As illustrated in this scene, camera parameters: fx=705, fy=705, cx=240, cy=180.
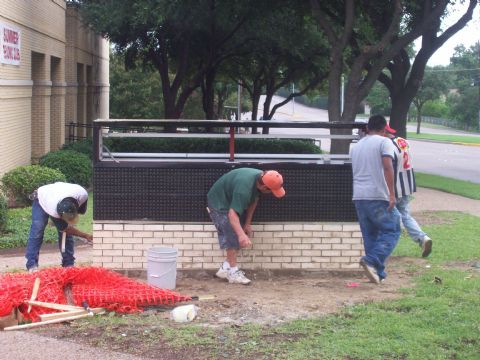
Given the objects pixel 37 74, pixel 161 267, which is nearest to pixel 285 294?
pixel 161 267

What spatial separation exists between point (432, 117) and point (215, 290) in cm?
8315

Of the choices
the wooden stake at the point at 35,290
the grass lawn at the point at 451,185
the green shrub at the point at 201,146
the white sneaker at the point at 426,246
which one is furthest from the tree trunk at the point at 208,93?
the wooden stake at the point at 35,290

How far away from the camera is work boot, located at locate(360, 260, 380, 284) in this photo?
714 centimetres

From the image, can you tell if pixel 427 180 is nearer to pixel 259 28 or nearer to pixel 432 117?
pixel 259 28

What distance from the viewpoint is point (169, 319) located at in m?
5.95

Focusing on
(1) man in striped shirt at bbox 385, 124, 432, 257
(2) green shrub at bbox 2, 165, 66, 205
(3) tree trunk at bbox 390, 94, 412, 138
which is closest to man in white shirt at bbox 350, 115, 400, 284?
(1) man in striped shirt at bbox 385, 124, 432, 257

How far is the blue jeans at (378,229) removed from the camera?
709cm

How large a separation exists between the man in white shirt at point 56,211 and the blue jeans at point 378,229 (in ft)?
9.38

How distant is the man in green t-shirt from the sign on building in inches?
338

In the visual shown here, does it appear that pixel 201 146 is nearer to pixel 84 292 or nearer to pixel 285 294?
pixel 285 294

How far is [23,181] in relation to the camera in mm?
14227

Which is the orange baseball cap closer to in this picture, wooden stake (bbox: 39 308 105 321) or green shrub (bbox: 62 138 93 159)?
wooden stake (bbox: 39 308 105 321)

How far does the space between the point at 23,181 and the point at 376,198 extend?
9.18m

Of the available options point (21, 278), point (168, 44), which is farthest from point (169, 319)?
point (168, 44)
